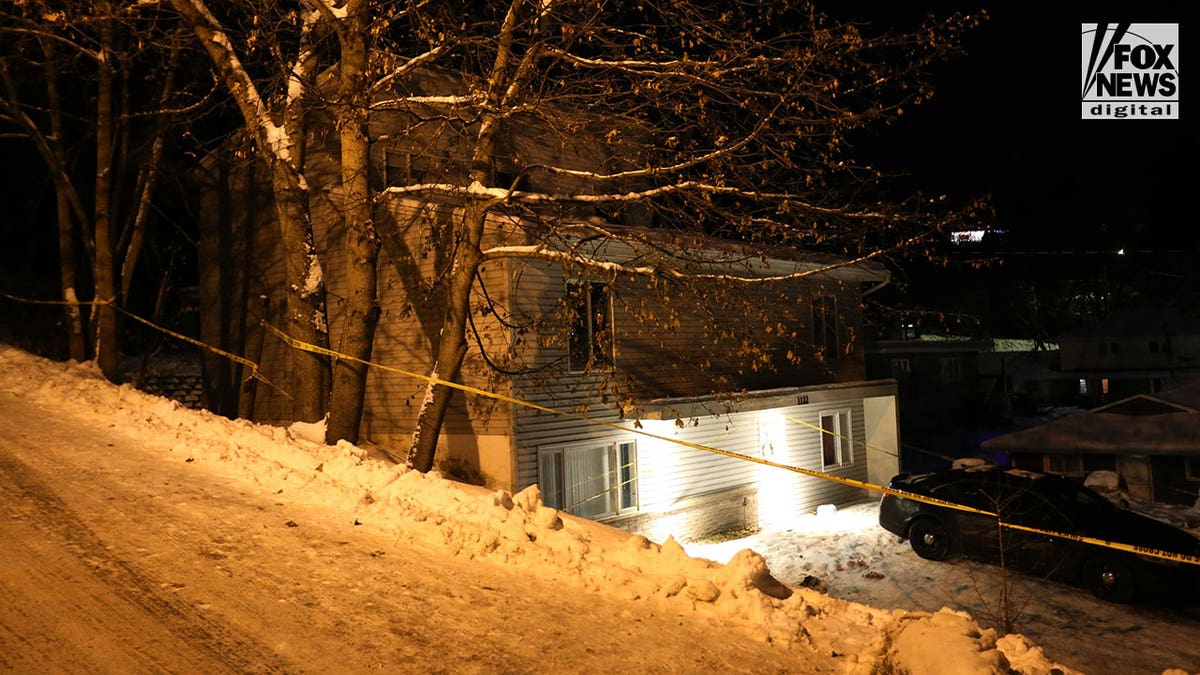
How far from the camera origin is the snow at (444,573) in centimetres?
533

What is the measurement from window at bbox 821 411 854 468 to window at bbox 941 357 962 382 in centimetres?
2043

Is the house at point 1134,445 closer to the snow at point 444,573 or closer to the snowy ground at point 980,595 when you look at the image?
the snowy ground at point 980,595

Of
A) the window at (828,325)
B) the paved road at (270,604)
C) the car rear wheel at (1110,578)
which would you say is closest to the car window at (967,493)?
the car rear wheel at (1110,578)

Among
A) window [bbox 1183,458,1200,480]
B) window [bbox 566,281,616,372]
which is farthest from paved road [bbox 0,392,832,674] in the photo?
window [bbox 1183,458,1200,480]

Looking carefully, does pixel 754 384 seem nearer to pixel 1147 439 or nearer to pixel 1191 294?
A: pixel 1147 439

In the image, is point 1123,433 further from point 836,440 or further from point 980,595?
point 980,595

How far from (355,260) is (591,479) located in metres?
7.18

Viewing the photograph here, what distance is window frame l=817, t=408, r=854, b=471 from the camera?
2206cm

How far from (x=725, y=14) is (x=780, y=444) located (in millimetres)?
12774

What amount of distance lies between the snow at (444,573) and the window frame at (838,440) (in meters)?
11.7

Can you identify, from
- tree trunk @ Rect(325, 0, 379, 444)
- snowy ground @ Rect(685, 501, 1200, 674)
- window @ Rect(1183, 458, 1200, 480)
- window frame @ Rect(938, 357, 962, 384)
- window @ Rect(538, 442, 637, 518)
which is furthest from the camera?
window frame @ Rect(938, 357, 962, 384)

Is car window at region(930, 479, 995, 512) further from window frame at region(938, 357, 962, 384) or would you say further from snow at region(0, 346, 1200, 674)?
window frame at region(938, 357, 962, 384)

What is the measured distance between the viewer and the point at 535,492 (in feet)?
25.0

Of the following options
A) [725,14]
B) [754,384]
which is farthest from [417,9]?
[754,384]
